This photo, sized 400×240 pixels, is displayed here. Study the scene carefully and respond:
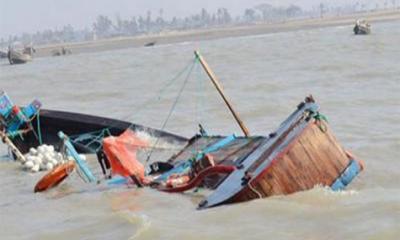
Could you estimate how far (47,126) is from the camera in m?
15.4

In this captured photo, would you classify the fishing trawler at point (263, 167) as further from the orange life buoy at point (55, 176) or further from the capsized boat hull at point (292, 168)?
the orange life buoy at point (55, 176)

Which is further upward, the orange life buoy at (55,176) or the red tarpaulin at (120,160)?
the red tarpaulin at (120,160)

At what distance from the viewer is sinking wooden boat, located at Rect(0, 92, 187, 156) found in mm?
14250

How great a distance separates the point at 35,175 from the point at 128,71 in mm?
26645

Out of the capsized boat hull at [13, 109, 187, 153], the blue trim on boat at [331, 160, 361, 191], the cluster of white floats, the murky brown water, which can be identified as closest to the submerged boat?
the blue trim on boat at [331, 160, 361, 191]

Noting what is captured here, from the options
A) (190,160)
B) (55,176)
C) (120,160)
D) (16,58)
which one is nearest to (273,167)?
(190,160)

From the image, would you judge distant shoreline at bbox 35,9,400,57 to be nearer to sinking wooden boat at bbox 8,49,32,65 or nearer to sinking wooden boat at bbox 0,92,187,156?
sinking wooden boat at bbox 8,49,32,65

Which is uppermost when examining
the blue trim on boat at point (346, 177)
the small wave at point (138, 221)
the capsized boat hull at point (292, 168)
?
the capsized boat hull at point (292, 168)

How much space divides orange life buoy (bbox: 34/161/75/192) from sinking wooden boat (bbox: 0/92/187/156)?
2816 mm

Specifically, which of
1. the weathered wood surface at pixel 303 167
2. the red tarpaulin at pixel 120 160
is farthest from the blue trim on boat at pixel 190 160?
the weathered wood surface at pixel 303 167

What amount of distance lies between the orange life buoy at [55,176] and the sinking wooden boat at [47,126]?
2816 millimetres

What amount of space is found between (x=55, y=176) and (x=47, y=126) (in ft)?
14.8

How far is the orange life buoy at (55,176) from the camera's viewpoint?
1099 centimetres

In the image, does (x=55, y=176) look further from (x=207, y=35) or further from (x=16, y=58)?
(x=207, y=35)
